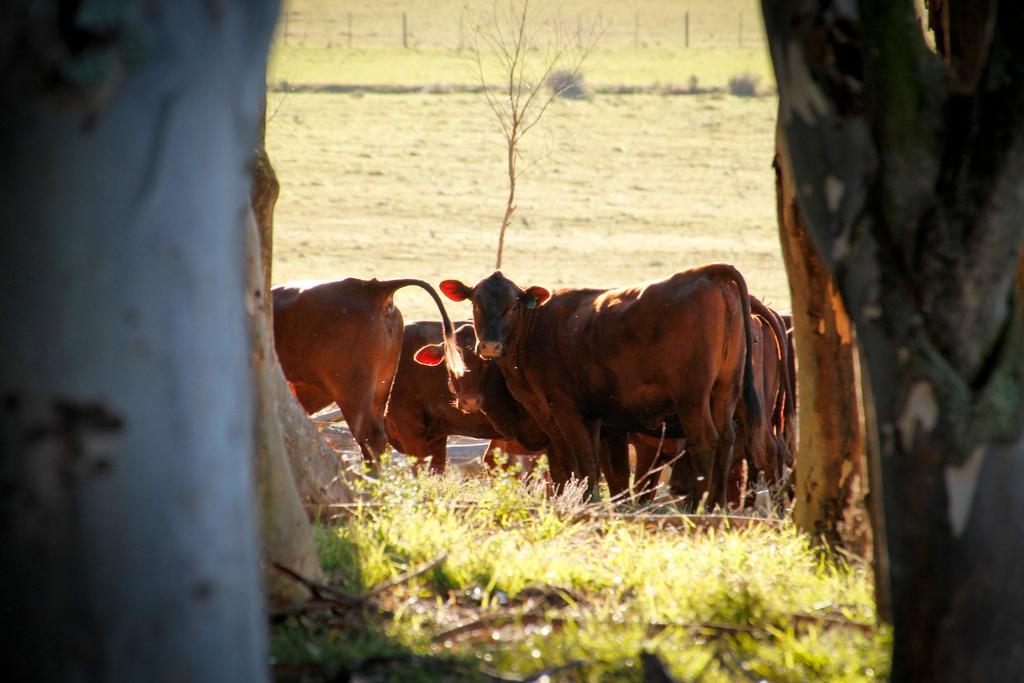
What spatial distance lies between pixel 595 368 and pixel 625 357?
38 centimetres

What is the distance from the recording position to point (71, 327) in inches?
89.6

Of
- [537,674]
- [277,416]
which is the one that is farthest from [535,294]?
[537,674]

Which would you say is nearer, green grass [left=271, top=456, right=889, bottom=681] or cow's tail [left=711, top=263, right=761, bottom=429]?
green grass [left=271, top=456, right=889, bottom=681]

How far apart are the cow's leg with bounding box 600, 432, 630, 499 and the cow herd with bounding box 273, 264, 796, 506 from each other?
0.02m

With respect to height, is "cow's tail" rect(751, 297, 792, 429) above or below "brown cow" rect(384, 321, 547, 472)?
above

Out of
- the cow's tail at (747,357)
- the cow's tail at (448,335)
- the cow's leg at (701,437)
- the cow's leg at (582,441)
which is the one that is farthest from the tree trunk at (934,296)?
the cow's tail at (448,335)

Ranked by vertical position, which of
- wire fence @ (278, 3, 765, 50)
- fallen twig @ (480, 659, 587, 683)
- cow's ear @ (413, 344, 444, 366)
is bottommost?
cow's ear @ (413, 344, 444, 366)

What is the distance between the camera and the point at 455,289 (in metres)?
11.8

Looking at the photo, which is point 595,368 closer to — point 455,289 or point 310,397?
point 455,289

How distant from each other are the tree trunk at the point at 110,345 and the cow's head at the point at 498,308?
26.9 feet

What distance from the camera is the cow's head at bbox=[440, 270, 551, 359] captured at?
34.9 ft

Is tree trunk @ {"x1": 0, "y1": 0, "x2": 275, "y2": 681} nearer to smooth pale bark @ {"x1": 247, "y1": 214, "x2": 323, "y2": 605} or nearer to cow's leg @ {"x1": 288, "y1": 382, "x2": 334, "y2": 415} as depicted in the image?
smooth pale bark @ {"x1": 247, "y1": 214, "x2": 323, "y2": 605}

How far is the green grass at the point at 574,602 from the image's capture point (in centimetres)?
409

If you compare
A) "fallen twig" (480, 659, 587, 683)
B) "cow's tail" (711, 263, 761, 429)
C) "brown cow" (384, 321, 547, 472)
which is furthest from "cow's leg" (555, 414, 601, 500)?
"fallen twig" (480, 659, 587, 683)
